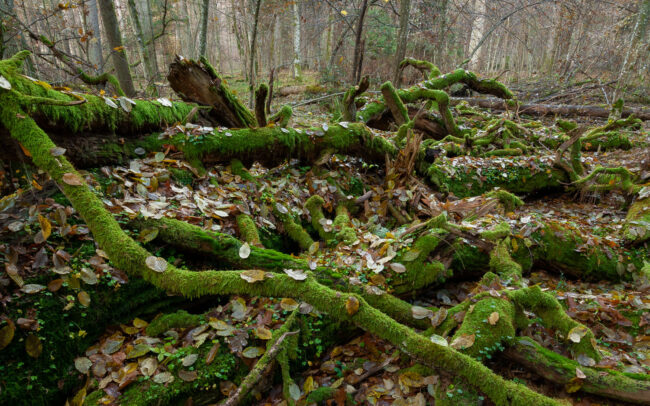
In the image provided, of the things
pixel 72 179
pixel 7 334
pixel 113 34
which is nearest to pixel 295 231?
pixel 72 179

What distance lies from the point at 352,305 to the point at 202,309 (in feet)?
4.47

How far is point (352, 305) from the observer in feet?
6.37

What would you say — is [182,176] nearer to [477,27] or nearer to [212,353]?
[212,353]

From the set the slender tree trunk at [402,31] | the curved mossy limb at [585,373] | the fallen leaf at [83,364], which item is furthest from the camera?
the slender tree trunk at [402,31]

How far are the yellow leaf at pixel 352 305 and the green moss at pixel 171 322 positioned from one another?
1.13 meters

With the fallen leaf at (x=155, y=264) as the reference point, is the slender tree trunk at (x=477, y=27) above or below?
above

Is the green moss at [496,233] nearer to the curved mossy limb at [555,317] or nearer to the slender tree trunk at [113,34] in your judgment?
the curved mossy limb at [555,317]

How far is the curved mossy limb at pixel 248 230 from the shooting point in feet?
9.76

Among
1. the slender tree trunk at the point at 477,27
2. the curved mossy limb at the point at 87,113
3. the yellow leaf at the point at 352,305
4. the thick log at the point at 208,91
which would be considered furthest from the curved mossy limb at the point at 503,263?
the slender tree trunk at the point at 477,27

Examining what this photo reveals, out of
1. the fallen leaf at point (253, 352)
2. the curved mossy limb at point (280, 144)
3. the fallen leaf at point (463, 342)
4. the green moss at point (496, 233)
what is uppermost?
the curved mossy limb at point (280, 144)

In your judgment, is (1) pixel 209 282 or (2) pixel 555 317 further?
(2) pixel 555 317

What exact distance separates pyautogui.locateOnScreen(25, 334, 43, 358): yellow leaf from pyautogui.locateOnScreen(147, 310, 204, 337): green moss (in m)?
0.57

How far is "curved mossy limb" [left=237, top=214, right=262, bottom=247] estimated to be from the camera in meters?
2.97

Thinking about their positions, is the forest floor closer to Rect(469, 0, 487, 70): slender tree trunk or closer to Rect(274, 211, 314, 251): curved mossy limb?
Rect(274, 211, 314, 251): curved mossy limb
